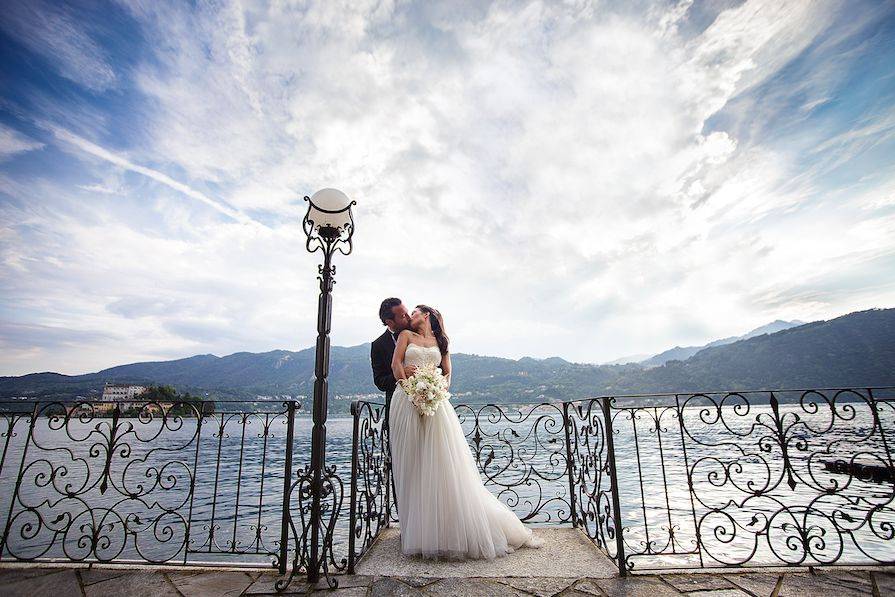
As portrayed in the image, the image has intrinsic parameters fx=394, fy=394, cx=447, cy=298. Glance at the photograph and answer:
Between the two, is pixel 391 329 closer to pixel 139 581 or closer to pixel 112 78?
pixel 139 581

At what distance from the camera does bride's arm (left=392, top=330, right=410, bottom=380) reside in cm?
433

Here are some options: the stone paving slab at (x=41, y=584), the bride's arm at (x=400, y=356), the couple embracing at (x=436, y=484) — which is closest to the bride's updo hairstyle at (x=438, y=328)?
the couple embracing at (x=436, y=484)

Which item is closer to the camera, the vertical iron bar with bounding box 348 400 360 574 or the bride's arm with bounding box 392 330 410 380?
the vertical iron bar with bounding box 348 400 360 574

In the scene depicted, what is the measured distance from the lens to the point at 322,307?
4.01 meters

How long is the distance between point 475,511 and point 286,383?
108 metres

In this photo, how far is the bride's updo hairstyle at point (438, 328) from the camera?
4.75 meters

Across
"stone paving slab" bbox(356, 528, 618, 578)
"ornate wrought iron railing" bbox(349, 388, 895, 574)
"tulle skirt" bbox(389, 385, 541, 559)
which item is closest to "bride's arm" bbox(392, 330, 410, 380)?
"tulle skirt" bbox(389, 385, 541, 559)

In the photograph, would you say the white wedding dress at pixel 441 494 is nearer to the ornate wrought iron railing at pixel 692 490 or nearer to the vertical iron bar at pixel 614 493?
the ornate wrought iron railing at pixel 692 490

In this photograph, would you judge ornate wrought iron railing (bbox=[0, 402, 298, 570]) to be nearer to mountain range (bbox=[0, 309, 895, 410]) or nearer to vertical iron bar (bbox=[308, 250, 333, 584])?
vertical iron bar (bbox=[308, 250, 333, 584])

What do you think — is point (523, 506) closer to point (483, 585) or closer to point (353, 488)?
point (483, 585)

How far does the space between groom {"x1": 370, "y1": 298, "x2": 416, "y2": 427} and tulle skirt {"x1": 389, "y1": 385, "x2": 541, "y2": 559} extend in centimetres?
59

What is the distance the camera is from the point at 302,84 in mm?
6344

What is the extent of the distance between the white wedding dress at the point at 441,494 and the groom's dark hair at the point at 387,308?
58cm

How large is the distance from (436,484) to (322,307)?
2102 mm
